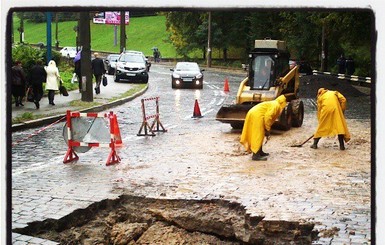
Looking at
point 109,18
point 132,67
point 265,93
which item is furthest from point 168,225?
point 265,93

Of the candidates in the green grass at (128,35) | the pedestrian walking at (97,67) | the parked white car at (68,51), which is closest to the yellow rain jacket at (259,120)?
the pedestrian walking at (97,67)

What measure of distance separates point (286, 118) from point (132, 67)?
13.8 feet

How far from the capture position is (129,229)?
18.1ft

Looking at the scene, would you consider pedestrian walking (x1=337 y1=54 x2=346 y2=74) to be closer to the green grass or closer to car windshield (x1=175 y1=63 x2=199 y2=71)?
the green grass

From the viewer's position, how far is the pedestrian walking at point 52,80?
3912 millimetres

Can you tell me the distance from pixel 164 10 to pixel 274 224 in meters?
3.43

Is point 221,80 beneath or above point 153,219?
above

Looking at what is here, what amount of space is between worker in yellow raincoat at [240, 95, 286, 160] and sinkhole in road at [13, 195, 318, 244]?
7.77 ft

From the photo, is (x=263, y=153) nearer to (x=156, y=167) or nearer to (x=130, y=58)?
(x=156, y=167)

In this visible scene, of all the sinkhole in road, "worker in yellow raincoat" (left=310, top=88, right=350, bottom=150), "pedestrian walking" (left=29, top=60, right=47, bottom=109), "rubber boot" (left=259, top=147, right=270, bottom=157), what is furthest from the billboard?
"rubber boot" (left=259, top=147, right=270, bottom=157)

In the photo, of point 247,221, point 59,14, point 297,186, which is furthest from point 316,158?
point 59,14

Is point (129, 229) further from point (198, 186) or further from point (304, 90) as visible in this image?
point (304, 90)

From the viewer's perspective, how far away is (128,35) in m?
3.33

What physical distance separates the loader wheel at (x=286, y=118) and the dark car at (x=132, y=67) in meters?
2.43
